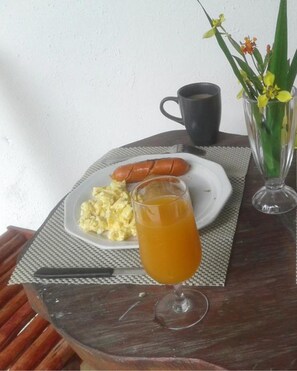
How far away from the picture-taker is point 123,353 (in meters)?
0.57

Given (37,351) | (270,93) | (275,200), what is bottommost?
(37,351)

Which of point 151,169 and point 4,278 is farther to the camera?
point 4,278

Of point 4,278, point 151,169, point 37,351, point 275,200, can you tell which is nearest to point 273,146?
point 275,200

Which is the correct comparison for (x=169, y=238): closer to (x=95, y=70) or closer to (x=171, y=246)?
(x=171, y=246)

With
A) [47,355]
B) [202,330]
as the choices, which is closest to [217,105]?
[202,330]

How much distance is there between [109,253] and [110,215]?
68mm

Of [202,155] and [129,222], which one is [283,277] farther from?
[202,155]

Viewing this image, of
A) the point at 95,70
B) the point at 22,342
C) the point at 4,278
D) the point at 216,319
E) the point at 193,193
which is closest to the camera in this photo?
the point at 216,319

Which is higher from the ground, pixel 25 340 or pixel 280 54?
pixel 280 54

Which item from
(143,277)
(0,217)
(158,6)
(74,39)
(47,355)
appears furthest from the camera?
(0,217)

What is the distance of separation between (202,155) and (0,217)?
3.75 feet

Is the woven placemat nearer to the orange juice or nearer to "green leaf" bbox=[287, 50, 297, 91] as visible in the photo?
the orange juice

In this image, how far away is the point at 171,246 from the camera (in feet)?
1.94

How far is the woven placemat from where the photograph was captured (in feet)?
2.21
